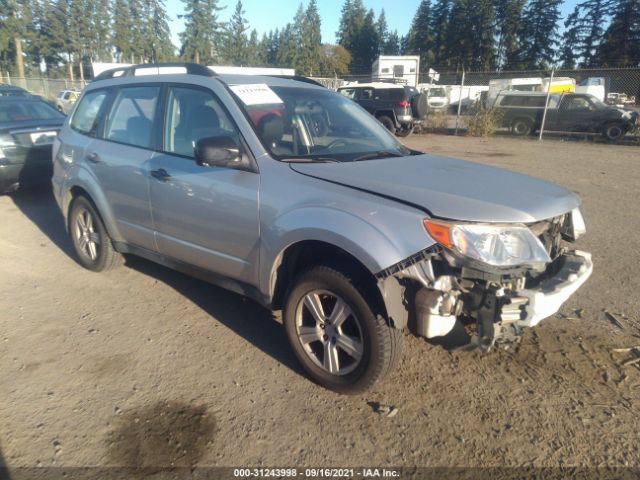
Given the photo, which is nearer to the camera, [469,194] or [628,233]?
[469,194]

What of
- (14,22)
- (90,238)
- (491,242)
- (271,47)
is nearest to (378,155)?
(491,242)

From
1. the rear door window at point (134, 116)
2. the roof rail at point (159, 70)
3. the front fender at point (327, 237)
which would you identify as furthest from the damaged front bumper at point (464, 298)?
the rear door window at point (134, 116)

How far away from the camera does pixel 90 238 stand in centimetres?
478

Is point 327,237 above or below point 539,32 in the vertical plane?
below

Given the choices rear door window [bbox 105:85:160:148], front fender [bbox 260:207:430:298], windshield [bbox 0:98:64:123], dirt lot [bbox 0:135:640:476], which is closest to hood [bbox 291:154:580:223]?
front fender [bbox 260:207:430:298]

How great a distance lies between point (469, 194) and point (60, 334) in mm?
3125

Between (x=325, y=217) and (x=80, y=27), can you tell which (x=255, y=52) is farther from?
(x=325, y=217)

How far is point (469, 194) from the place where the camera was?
8.79 ft

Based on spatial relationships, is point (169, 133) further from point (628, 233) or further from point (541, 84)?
point (541, 84)

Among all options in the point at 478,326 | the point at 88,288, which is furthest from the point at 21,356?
the point at 478,326

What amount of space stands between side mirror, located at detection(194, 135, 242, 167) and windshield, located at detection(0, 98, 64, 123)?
21.4ft

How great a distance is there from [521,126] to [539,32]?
59.0 metres

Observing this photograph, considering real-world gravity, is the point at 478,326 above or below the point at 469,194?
below

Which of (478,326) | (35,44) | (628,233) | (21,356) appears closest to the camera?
(478,326)
